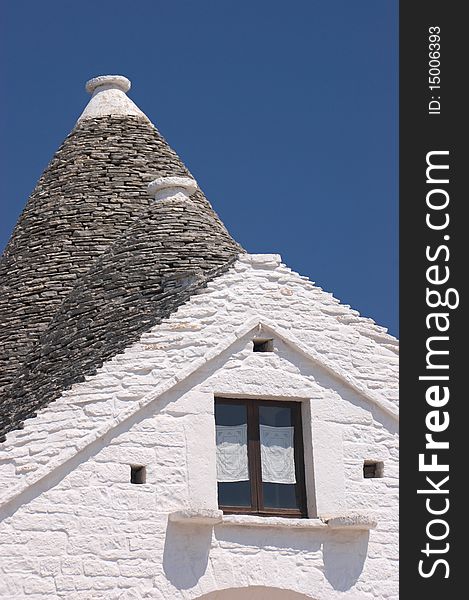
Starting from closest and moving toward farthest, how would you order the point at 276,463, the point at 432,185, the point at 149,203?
the point at 432,185, the point at 276,463, the point at 149,203

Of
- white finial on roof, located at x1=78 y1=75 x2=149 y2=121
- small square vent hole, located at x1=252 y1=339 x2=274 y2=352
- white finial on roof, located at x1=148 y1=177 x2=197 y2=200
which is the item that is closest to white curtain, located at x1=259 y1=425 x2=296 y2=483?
small square vent hole, located at x1=252 y1=339 x2=274 y2=352

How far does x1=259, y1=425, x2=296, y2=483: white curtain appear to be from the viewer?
2177 centimetres

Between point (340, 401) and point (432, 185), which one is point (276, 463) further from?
point (432, 185)

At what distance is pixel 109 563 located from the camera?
2047 centimetres

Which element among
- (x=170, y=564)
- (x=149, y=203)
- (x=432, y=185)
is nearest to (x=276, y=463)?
(x=170, y=564)

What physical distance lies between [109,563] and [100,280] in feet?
17.2

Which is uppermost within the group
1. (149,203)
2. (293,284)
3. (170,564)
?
(149,203)

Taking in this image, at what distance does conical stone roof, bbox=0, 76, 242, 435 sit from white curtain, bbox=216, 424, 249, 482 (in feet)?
4.93

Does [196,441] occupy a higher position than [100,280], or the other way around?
[100,280]

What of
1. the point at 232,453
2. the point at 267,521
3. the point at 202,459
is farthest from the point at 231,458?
the point at 267,521

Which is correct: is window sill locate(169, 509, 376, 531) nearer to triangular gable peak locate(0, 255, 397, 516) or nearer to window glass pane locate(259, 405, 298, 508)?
window glass pane locate(259, 405, 298, 508)

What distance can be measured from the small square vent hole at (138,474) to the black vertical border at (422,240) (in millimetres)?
2776

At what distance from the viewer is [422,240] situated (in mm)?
20109

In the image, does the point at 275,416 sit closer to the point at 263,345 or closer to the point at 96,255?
the point at 263,345
